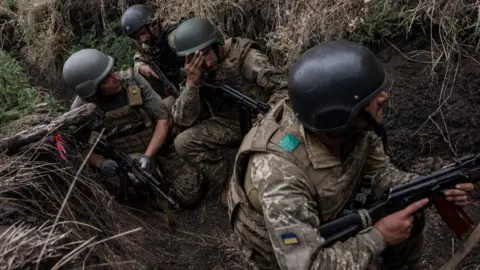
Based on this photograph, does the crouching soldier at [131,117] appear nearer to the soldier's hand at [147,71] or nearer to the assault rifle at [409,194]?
the soldier's hand at [147,71]

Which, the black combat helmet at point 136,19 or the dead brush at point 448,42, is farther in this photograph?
the black combat helmet at point 136,19

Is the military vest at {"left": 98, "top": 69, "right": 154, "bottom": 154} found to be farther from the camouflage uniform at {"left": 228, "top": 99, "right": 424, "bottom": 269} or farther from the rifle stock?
the rifle stock

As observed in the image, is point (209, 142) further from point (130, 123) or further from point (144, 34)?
point (144, 34)

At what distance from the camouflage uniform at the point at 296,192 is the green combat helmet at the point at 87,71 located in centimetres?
211

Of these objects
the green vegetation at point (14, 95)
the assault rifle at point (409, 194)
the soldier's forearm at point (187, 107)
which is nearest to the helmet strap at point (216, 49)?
the soldier's forearm at point (187, 107)

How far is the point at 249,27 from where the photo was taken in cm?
549

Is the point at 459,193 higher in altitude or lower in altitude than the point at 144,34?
higher

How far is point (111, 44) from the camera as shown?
727 cm

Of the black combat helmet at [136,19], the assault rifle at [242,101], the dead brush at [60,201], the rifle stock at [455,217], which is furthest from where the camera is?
the black combat helmet at [136,19]

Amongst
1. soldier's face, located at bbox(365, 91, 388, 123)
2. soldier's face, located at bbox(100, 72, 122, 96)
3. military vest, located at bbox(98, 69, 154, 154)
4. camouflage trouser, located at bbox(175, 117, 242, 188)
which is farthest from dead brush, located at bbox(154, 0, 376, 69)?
soldier's face, located at bbox(365, 91, 388, 123)

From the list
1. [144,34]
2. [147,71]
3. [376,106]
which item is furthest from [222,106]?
[376,106]

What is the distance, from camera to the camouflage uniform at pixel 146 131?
4598 millimetres

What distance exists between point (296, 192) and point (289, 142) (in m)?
0.28

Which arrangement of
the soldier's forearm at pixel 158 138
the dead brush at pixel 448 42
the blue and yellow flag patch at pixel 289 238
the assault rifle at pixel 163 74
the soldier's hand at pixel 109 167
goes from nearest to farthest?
the blue and yellow flag patch at pixel 289 238
the dead brush at pixel 448 42
the soldier's hand at pixel 109 167
the soldier's forearm at pixel 158 138
the assault rifle at pixel 163 74
